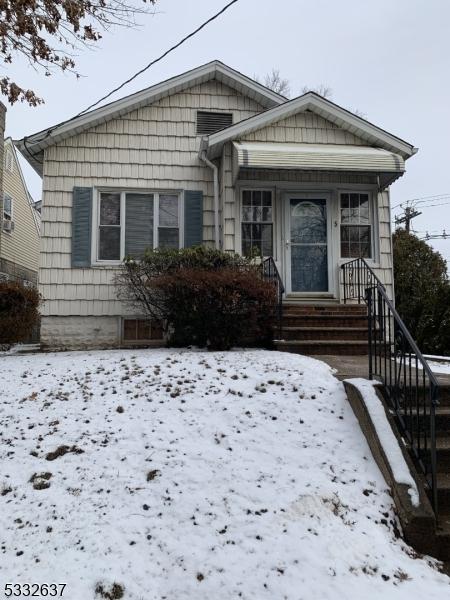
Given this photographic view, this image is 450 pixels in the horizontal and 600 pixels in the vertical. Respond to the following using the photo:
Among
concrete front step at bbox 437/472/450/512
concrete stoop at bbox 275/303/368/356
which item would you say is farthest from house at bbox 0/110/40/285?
concrete front step at bbox 437/472/450/512

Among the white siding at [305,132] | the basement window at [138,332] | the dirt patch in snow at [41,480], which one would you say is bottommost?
the dirt patch in snow at [41,480]

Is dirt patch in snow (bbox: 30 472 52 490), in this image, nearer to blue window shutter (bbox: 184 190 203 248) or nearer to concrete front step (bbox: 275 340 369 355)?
concrete front step (bbox: 275 340 369 355)

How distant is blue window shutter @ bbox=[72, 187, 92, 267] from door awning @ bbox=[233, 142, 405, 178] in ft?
9.91

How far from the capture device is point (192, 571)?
2.69 m

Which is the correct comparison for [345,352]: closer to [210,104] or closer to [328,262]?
[328,262]

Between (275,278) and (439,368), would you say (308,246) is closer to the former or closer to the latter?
(275,278)

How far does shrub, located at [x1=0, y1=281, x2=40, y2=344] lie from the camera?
7.65m

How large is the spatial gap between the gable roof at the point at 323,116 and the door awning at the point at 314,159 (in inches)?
13.8

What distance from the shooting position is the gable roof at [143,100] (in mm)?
8742

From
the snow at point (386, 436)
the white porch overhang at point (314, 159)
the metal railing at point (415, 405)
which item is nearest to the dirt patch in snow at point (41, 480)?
the snow at point (386, 436)

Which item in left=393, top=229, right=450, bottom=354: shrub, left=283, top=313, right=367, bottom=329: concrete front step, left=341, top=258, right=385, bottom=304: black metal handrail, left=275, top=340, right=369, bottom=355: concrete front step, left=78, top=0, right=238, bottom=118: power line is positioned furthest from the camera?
left=393, top=229, right=450, bottom=354: shrub

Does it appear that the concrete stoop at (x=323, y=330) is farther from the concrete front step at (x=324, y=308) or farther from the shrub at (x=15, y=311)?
the shrub at (x=15, y=311)

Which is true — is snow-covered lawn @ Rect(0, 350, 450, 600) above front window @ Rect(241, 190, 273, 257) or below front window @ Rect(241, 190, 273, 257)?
below

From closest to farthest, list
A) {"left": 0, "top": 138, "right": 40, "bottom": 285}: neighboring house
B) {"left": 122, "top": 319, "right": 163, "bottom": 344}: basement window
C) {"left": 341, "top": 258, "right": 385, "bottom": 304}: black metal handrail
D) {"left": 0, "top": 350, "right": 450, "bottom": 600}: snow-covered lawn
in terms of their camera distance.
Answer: {"left": 0, "top": 350, "right": 450, "bottom": 600}: snow-covered lawn
{"left": 341, "top": 258, "right": 385, "bottom": 304}: black metal handrail
{"left": 122, "top": 319, "right": 163, "bottom": 344}: basement window
{"left": 0, "top": 138, "right": 40, "bottom": 285}: neighboring house
